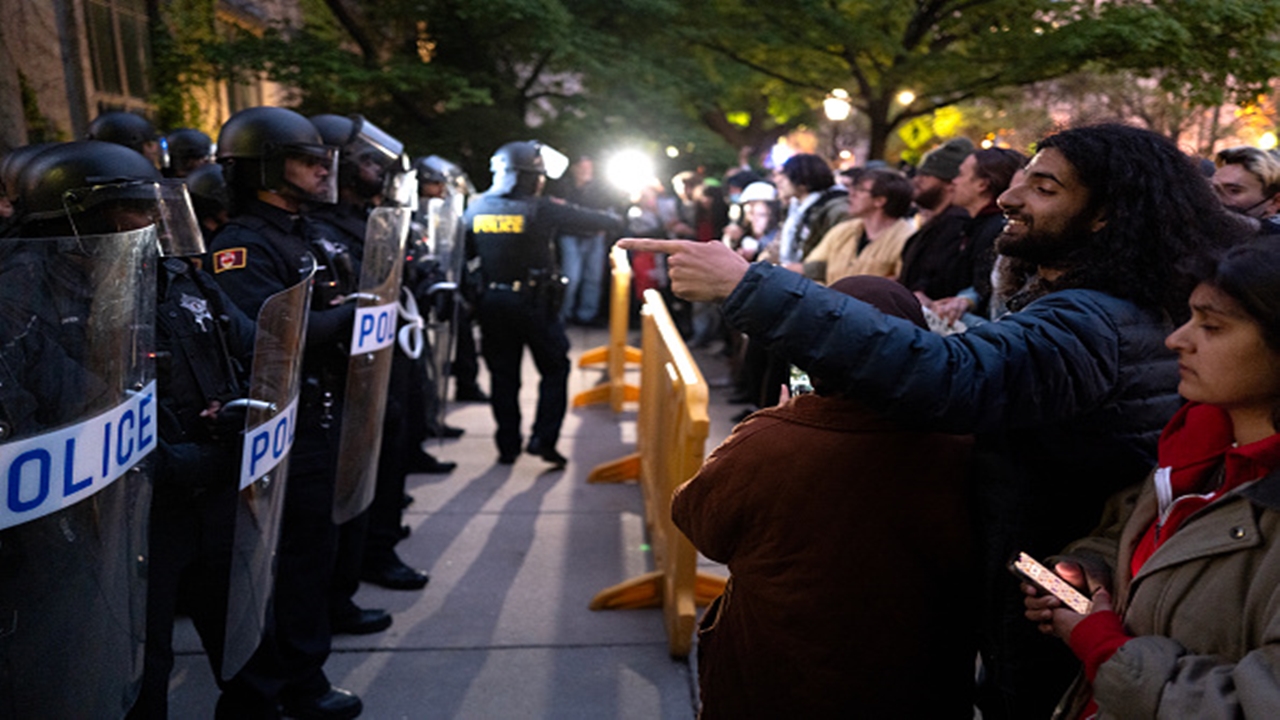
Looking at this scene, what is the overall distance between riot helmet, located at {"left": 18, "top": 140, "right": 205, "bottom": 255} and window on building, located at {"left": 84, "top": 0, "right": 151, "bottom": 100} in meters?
4.75

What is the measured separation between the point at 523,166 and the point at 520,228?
0.39 meters

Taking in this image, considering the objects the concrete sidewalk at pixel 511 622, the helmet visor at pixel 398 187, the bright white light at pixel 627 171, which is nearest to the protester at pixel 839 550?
the concrete sidewalk at pixel 511 622

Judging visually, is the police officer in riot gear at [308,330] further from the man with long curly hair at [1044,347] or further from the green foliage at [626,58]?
the green foliage at [626,58]

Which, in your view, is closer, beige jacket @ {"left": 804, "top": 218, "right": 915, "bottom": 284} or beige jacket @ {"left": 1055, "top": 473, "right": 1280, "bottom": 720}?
beige jacket @ {"left": 1055, "top": 473, "right": 1280, "bottom": 720}

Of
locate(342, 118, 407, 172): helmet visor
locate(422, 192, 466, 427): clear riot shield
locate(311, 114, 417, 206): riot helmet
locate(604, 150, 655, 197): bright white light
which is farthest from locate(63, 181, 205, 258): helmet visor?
locate(604, 150, 655, 197): bright white light

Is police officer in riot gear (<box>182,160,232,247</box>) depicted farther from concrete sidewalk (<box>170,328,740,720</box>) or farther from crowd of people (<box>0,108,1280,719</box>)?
concrete sidewalk (<box>170,328,740,720</box>)

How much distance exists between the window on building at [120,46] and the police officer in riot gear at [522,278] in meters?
2.92

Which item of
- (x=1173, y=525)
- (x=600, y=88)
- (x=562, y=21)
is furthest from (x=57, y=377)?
(x=600, y=88)

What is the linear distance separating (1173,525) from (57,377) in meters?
2.01

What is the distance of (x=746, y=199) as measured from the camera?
850 centimetres

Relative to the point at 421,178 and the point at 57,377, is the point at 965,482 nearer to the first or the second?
the point at 57,377

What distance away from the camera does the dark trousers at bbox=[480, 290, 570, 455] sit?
629 cm

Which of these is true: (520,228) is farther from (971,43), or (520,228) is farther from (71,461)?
(971,43)

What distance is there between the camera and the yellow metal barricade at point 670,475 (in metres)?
3.67
